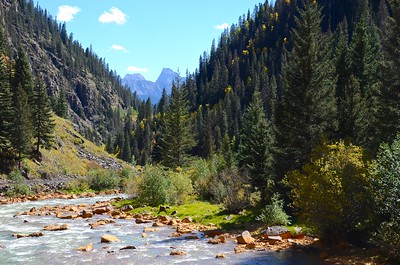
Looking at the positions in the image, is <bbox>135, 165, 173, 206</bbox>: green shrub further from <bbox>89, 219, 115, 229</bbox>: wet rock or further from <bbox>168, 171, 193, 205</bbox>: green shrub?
<bbox>89, 219, 115, 229</bbox>: wet rock

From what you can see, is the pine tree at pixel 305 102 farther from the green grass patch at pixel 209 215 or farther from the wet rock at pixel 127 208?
the wet rock at pixel 127 208

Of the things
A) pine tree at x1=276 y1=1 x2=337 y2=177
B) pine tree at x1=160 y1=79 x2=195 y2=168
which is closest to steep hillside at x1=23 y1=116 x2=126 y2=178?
pine tree at x1=160 y1=79 x2=195 y2=168

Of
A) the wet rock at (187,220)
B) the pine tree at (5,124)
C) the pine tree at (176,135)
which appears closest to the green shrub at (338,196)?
the wet rock at (187,220)

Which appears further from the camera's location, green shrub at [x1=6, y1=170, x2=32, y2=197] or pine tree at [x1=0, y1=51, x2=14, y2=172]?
pine tree at [x1=0, y1=51, x2=14, y2=172]

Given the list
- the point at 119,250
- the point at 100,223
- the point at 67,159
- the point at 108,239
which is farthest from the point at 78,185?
the point at 119,250

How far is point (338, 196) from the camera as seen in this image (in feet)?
61.7

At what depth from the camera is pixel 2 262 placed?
18344 millimetres

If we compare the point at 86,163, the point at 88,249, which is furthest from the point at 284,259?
the point at 86,163

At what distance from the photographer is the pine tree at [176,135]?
218 ft

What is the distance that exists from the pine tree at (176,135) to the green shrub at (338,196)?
153ft

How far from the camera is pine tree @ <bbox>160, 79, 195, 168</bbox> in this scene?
66562mm

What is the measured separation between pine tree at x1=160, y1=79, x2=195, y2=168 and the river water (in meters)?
37.6

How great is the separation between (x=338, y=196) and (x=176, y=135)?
49873 mm

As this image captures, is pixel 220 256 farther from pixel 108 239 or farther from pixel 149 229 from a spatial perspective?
pixel 149 229
